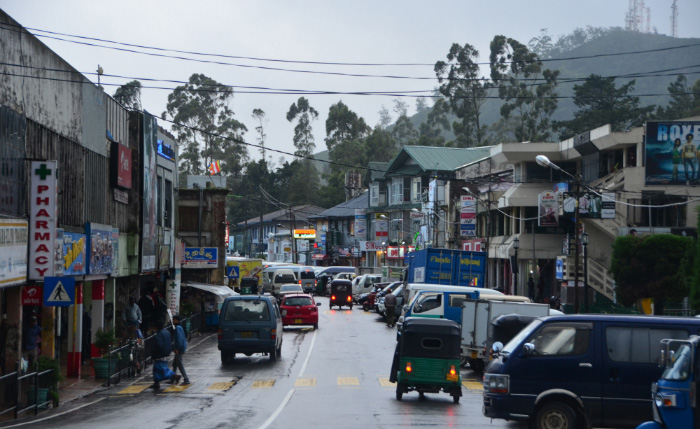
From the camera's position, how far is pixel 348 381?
25.2 m

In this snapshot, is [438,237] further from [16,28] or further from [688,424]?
[688,424]

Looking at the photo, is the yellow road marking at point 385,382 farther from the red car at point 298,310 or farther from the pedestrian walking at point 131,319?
the red car at point 298,310

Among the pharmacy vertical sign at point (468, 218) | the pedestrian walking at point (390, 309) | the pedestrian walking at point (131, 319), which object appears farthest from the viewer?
the pharmacy vertical sign at point (468, 218)

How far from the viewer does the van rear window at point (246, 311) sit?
30156 mm

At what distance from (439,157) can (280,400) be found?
72220 millimetres

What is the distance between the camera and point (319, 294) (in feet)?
285

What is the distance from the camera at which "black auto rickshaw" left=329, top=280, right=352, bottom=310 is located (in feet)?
215

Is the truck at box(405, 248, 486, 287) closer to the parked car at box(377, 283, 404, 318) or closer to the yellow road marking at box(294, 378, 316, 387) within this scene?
the parked car at box(377, 283, 404, 318)

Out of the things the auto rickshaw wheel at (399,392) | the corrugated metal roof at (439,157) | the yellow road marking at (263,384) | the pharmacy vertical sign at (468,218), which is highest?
the corrugated metal roof at (439,157)

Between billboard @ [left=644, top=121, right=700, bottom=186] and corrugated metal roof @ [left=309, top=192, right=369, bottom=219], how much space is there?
Result: 61932 mm

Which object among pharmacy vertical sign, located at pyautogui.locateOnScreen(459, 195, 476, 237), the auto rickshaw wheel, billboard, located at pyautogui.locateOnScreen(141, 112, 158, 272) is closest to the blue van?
the auto rickshaw wheel

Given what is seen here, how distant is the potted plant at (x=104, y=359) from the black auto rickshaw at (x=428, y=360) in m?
8.57

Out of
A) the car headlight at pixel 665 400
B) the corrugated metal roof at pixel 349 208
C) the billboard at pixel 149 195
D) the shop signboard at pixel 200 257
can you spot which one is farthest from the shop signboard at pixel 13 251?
the corrugated metal roof at pixel 349 208

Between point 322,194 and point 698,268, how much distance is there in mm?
102687
